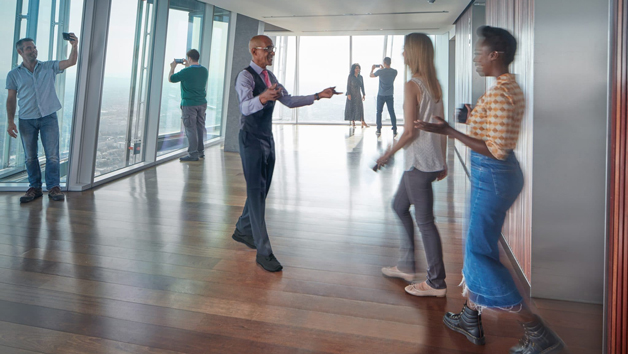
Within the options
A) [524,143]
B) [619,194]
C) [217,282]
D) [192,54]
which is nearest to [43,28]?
[192,54]

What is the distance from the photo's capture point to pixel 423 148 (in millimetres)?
2760

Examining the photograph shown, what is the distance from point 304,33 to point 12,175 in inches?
306

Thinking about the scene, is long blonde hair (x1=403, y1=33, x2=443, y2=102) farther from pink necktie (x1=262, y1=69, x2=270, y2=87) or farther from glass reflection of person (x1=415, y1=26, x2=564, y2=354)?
pink necktie (x1=262, y1=69, x2=270, y2=87)

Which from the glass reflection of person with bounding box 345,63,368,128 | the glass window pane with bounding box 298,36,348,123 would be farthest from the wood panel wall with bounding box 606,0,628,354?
the glass window pane with bounding box 298,36,348,123

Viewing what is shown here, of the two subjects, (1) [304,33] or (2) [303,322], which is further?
(1) [304,33]

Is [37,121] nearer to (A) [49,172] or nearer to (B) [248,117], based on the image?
(A) [49,172]

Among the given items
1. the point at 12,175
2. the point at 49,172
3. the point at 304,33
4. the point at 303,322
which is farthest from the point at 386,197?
the point at 304,33

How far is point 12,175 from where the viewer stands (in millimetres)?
5629

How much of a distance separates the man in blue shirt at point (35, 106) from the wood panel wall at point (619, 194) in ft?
16.2

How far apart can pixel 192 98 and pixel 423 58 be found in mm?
5790

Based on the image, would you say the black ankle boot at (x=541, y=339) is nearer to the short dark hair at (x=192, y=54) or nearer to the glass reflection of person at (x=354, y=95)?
the short dark hair at (x=192, y=54)

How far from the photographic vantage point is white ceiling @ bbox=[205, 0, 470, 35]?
8086 mm

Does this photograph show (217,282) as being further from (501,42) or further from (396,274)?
(501,42)

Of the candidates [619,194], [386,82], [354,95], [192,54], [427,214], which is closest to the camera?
[619,194]
